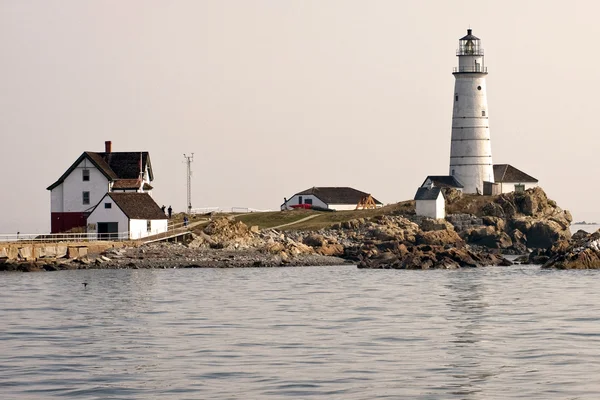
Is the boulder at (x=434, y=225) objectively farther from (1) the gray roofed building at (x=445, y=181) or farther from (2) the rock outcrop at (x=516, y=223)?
(1) the gray roofed building at (x=445, y=181)

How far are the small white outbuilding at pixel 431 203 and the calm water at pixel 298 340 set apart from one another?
3785 centimetres

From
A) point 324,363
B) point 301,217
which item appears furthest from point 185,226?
point 324,363

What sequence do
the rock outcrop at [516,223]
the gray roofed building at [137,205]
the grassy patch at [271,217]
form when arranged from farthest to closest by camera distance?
1. the grassy patch at [271,217]
2. the rock outcrop at [516,223]
3. the gray roofed building at [137,205]

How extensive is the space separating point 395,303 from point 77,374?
62.5ft

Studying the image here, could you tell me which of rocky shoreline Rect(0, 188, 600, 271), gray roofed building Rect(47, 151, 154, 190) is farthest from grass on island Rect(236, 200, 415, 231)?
gray roofed building Rect(47, 151, 154, 190)

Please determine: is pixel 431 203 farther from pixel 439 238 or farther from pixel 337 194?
pixel 337 194

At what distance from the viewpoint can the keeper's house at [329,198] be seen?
104188 mm

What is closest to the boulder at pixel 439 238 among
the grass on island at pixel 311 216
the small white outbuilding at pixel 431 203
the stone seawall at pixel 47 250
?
the small white outbuilding at pixel 431 203

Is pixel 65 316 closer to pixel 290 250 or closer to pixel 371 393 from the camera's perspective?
pixel 371 393

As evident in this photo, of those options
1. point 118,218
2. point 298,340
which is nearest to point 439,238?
point 118,218

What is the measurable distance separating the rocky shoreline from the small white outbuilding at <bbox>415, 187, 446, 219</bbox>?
94 cm

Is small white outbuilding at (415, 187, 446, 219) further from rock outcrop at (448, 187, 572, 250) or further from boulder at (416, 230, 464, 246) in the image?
boulder at (416, 230, 464, 246)

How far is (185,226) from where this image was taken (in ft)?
252

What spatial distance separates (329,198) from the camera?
104375 mm
